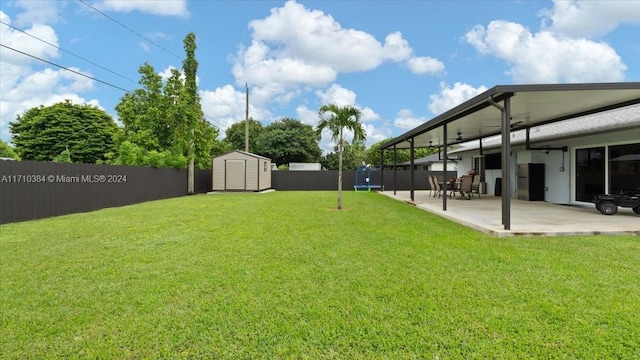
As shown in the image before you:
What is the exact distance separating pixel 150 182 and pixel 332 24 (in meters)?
11.2

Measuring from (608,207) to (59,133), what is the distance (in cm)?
4220

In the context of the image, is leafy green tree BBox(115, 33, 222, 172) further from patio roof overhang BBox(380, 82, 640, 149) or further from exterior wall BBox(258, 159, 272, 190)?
patio roof overhang BBox(380, 82, 640, 149)

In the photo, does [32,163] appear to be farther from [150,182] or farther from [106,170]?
[150,182]

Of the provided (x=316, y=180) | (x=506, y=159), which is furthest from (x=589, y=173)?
(x=316, y=180)

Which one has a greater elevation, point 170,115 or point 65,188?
point 170,115

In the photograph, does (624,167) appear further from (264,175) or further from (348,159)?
(348,159)

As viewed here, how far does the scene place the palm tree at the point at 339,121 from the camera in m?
10.8

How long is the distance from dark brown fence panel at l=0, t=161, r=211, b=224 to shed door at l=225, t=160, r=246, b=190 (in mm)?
5275

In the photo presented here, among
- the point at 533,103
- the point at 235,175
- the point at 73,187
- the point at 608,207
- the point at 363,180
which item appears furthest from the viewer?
the point at 363,180

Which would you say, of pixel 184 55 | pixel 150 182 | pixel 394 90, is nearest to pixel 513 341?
pixel 150 182

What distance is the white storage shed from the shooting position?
19.4 meters

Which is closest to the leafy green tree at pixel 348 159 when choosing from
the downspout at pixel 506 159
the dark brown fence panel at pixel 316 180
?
the dark brown fence panel at pixel 316 180

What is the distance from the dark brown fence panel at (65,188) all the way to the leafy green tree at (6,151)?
110 feet

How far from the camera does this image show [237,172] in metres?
19.5
